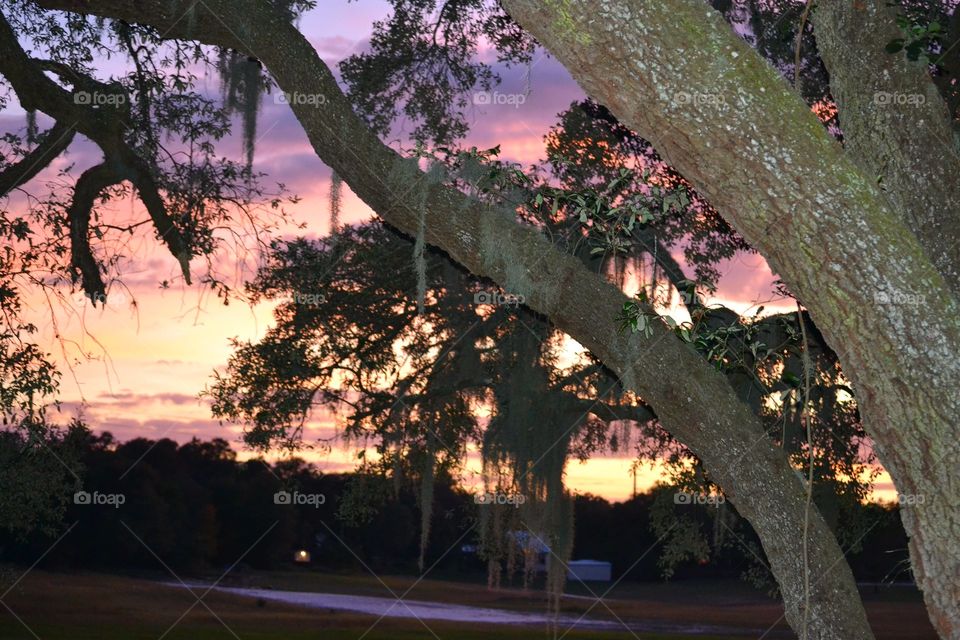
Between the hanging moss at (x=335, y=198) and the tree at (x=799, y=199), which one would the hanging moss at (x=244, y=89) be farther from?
the tree at (x=799, y=199)

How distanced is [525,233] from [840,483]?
17.8 ft

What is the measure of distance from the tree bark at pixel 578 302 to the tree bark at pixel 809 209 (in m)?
1.54

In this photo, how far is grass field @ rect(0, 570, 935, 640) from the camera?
75.3ft

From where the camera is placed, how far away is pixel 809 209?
2877 mm

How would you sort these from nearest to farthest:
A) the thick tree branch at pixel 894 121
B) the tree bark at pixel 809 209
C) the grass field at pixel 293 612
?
the tree bark at pixel 809 209 < the thick tree branch at pixel 894 121 < the grass field at pixel 293 612

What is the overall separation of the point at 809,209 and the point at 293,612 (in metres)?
25.5

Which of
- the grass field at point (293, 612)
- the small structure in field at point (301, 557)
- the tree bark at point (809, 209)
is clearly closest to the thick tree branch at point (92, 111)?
the tree bark at point (809, 209)

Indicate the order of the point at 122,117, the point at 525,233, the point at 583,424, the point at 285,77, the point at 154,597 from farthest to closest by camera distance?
1. the point at 154,597
2. the point at 583,424
3. the point at 122,117
4. the point at 285,77
5. the point at 525,233

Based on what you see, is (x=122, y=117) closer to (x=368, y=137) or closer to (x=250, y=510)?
(x=368, y=137)

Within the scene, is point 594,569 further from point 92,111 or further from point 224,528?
point 92,111

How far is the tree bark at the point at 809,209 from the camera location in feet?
9.43

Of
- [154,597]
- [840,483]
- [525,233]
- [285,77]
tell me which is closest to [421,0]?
[285,77]

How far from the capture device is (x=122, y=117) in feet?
23.0

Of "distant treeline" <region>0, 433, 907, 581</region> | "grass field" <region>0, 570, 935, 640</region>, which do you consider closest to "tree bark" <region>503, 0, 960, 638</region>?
"distant treeline" <region>0, 433, 907, 581</region>
